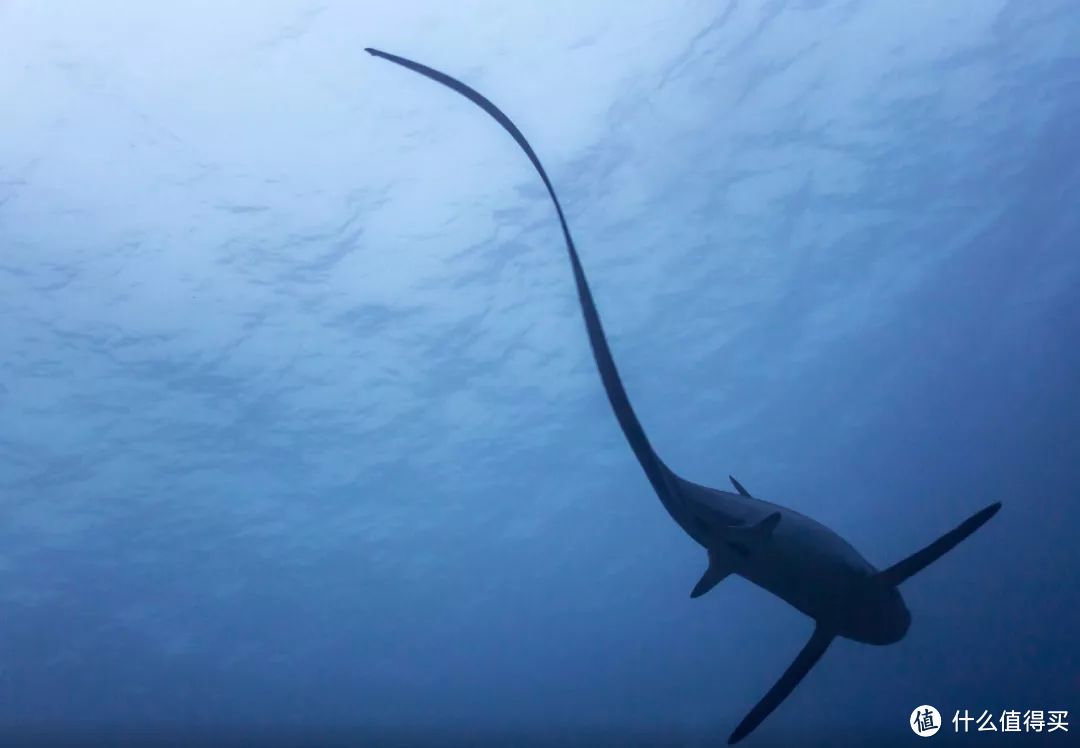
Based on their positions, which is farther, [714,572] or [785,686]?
[714,572]

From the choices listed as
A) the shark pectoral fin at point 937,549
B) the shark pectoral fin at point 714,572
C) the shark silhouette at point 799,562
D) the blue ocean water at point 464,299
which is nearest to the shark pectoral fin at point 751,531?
the shark silhouette at point 799,562

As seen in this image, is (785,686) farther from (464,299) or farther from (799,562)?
Answer: (464,299)

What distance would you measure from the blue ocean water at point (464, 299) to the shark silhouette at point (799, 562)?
949 centimetres

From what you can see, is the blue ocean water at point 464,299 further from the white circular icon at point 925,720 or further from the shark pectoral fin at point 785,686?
the white circular icon at point 925,720

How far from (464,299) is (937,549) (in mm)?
13969

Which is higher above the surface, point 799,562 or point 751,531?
point 751,531

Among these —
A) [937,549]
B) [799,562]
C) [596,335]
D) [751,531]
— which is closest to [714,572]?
[799,562]

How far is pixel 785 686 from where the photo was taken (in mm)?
3994

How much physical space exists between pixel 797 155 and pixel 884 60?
224cm

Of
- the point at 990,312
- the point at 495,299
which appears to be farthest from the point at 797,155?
the point at 990,312

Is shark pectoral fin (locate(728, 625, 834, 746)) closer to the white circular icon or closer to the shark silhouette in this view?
the shark silhouette

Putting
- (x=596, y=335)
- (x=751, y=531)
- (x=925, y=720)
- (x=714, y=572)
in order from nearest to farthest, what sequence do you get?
(x=596, y=335) → (x=751, y=531) → (x=714, y=572) → (x=925, y=720)

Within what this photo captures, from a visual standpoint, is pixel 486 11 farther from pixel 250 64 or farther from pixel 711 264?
pixel 711 264

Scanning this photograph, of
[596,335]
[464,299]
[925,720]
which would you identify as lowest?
[925,720]
